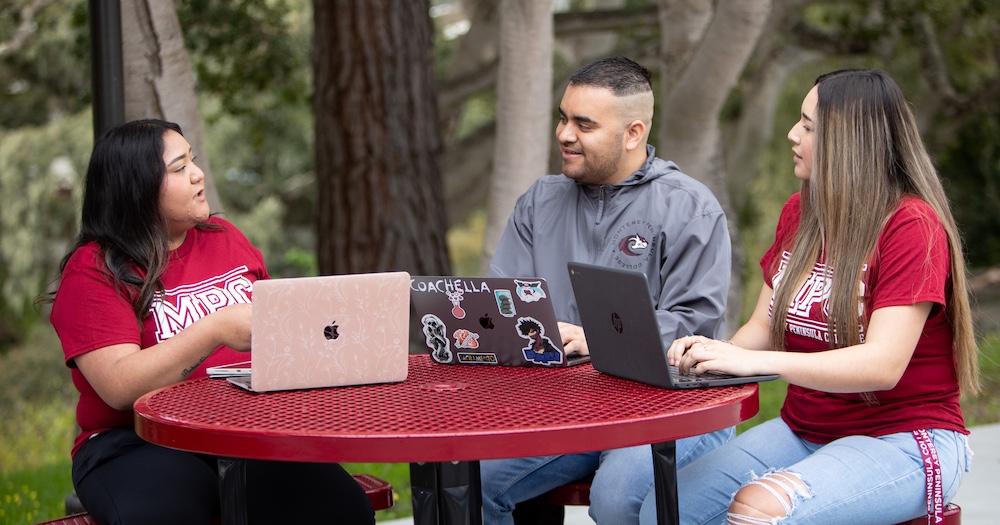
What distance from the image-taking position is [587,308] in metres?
2.74

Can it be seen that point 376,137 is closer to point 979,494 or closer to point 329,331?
point 979,494

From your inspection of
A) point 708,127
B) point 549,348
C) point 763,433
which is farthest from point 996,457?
point 549,348

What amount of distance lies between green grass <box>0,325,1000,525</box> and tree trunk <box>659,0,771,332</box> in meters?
1.58

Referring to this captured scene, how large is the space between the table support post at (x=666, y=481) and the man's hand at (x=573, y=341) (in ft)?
1.61

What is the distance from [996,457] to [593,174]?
9.70 feet

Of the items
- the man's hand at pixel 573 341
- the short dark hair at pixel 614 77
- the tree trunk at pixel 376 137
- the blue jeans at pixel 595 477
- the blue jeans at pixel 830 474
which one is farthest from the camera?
the tree trunk at pixel 376 137

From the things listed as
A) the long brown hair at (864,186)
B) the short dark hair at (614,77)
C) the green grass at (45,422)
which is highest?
the short dark hair at (614,77)

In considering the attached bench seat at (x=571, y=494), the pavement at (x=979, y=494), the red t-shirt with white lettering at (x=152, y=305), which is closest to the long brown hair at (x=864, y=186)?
the attached bench seat at (x=571, y=494)

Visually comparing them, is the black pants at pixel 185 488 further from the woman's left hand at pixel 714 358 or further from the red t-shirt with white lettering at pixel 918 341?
the red t-shirt with white lettering at pixel 918 341

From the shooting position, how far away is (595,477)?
304 centimetres

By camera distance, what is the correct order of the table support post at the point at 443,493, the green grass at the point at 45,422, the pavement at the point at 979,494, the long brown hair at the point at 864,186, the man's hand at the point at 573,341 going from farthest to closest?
the green grass at the point at 45,422
the pavement at the point at 979,494
the man's hand at the point at 573,341
the long brown hair at the point at 864,186
the table support post at the point at 443,493

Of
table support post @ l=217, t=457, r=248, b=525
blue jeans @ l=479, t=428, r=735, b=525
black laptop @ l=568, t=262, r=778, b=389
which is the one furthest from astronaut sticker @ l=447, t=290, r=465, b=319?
table support post @ l=217, t=457, r=248, b=525

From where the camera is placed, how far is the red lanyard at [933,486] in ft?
8.76

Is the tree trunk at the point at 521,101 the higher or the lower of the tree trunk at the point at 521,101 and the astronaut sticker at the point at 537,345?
the higher
